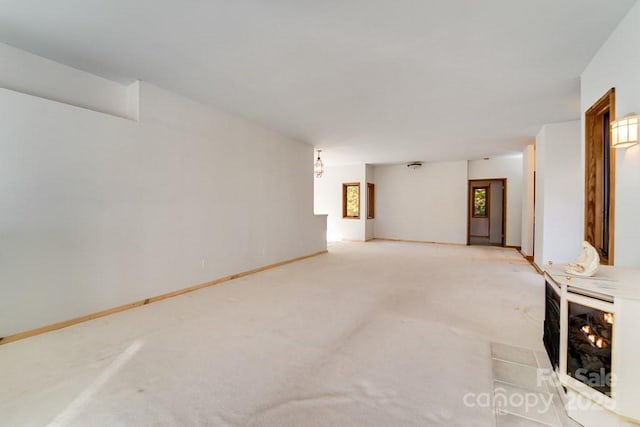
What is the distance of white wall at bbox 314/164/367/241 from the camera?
9.34 metres

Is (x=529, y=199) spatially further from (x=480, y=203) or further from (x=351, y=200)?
(x=351, y=200)

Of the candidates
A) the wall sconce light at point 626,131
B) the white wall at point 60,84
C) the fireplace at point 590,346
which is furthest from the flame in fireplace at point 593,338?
the white wall at point 60,84

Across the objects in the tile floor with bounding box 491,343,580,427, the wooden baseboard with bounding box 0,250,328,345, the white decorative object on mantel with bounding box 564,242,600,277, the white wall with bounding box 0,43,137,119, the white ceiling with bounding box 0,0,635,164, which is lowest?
the tile floor with bounding box 491,343,580,427

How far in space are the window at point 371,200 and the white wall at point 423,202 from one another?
14 centimetres

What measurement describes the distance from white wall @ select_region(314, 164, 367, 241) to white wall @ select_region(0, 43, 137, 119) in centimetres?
692

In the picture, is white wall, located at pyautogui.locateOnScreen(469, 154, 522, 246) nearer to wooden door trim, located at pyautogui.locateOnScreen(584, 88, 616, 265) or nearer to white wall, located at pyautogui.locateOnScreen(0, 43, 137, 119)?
wooden door trim, located at pyautogui.locateOnScreen(584, 88, 616, 265)

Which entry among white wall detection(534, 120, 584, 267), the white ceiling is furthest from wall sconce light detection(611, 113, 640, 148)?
white wall detection(534, 120, 584, 267)

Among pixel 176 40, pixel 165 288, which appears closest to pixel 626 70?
pixel 176 40

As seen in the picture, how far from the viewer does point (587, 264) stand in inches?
65.3

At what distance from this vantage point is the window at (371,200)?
9.72 meters

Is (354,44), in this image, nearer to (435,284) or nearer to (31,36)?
(31,36)

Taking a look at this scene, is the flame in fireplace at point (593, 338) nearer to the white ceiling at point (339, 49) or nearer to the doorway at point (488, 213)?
the white ceiling at point (339, 49)

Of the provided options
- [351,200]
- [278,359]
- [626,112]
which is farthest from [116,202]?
[351,200]

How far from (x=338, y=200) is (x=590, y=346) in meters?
8.34
